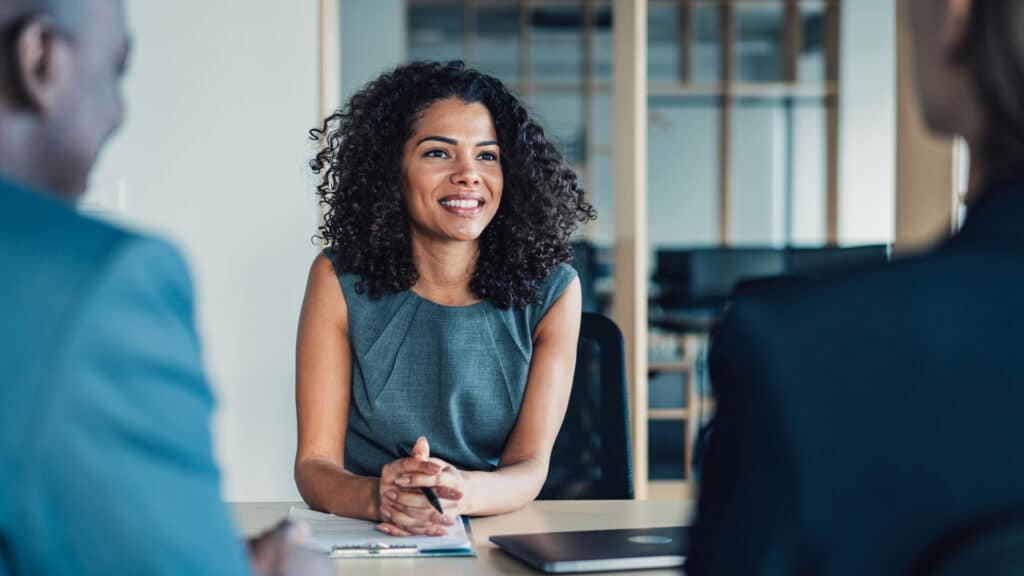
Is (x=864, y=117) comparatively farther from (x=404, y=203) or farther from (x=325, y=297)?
(x=325, y=297)

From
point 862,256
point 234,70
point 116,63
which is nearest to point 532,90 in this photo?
point 234,70

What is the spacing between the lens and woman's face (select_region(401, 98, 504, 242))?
1.99m

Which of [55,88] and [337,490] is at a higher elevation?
[55,88]

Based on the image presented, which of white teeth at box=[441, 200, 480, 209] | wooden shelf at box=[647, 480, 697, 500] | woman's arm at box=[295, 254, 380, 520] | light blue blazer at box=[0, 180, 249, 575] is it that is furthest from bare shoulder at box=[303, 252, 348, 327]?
wooden shelf at box=[647, 480, 697, 500]

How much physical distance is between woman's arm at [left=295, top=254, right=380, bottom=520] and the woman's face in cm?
23

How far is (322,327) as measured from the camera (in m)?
1.93

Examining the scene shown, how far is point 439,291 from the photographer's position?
2.05 m

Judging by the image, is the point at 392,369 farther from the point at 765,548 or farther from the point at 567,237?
the point at 765,548

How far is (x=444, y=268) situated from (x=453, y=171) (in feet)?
0.65

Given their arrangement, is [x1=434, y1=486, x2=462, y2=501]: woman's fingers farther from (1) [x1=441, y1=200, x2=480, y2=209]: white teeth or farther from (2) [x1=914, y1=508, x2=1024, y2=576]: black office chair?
(2) [x1=914, y1=508, x2=1024, y2=576]: black office chair

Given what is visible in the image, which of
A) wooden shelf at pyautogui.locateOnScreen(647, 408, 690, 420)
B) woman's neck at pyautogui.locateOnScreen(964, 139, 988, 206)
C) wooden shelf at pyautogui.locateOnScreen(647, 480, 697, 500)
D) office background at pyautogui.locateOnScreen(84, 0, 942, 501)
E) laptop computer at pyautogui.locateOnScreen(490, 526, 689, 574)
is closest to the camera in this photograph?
woman's neck at pyautogui.locateOnScreen(964, 139, 988, 206)

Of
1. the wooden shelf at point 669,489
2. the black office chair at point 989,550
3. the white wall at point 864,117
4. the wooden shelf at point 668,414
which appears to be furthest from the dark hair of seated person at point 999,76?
the white wall at point 864,117

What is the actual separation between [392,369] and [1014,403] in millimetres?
1409

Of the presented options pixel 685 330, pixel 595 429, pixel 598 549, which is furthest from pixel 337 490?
pixel 685 330
